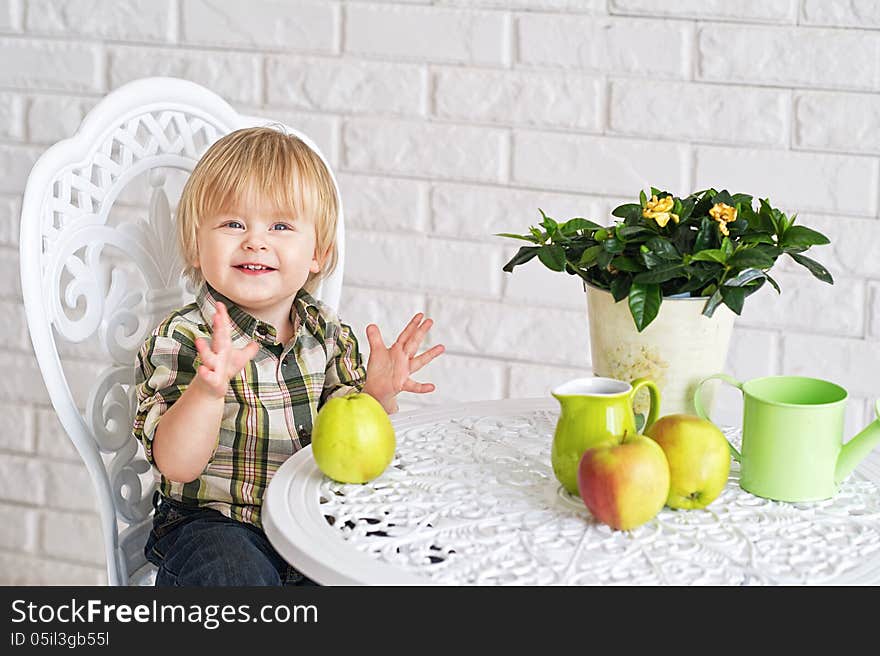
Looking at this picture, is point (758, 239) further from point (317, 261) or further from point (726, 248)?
point (317, 261)

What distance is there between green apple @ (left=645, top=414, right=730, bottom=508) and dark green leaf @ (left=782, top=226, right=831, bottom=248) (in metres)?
0.23

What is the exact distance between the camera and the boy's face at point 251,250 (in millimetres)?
1342

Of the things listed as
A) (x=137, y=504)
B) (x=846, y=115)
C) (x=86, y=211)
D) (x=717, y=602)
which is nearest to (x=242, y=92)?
(x=86, y=211)

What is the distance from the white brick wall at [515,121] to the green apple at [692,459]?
56cm

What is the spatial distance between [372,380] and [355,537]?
52cm

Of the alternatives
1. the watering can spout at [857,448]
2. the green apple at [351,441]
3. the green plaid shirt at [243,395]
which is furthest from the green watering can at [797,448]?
the green plaid shirt at [243,395]

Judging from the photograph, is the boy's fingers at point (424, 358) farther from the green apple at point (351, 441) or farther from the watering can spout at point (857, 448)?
the watering can spout at point (857, 448)

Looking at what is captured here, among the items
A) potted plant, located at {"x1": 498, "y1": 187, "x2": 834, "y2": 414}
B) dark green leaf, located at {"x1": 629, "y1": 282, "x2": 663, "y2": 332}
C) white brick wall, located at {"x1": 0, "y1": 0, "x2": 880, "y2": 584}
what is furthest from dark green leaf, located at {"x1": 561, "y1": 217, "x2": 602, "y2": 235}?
white brick wall, located at {"x1": 0, "y1": 0, "x2": 880, "y2": 584}

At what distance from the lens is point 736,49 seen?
1615 mm

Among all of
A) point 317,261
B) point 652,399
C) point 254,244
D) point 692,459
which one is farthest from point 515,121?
point 692,459

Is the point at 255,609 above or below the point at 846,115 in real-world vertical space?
below

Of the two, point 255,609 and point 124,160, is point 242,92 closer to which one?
point 124,160

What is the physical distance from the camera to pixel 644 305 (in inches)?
41.6

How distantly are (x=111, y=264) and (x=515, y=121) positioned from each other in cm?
69
